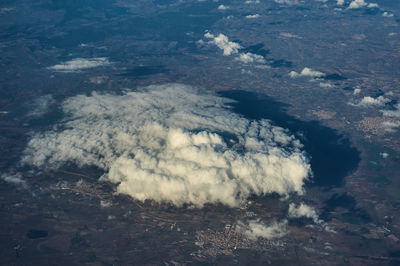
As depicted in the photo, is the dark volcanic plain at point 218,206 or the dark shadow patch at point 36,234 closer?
the dark volcanic plain at point 218,206

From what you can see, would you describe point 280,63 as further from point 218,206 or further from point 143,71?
point 218,206

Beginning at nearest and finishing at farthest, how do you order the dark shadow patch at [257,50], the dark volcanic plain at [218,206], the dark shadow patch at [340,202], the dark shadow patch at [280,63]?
the dark volcanic plain at [218,206] → the dark shadow patch at [340,202] → the dark shadow patch at [280,63] → the dark shadow patch at [257,50]

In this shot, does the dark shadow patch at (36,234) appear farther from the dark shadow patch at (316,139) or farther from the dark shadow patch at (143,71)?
the dark shadow patch at (143,71)

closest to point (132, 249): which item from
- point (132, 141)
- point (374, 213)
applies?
point (132, 141)

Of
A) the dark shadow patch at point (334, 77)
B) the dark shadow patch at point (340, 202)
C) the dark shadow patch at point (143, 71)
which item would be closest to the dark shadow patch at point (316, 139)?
the dark shadow patch at point (340, 202)

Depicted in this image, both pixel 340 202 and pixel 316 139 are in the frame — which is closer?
pixel 340 202

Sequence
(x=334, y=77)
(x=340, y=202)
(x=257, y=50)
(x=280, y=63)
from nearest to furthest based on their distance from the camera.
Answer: (x=340, y=202) < (x=334, y=77) < (x=280, y=63) < (x=257, y=50)

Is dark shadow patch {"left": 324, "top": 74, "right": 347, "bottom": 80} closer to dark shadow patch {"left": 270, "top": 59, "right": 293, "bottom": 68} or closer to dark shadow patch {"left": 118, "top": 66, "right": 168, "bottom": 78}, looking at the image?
dark shadow patch {"left": 270, "top": 59, "right": 293, "bottom": 68}

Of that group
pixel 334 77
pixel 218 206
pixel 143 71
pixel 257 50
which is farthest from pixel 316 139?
pixel 257 50
